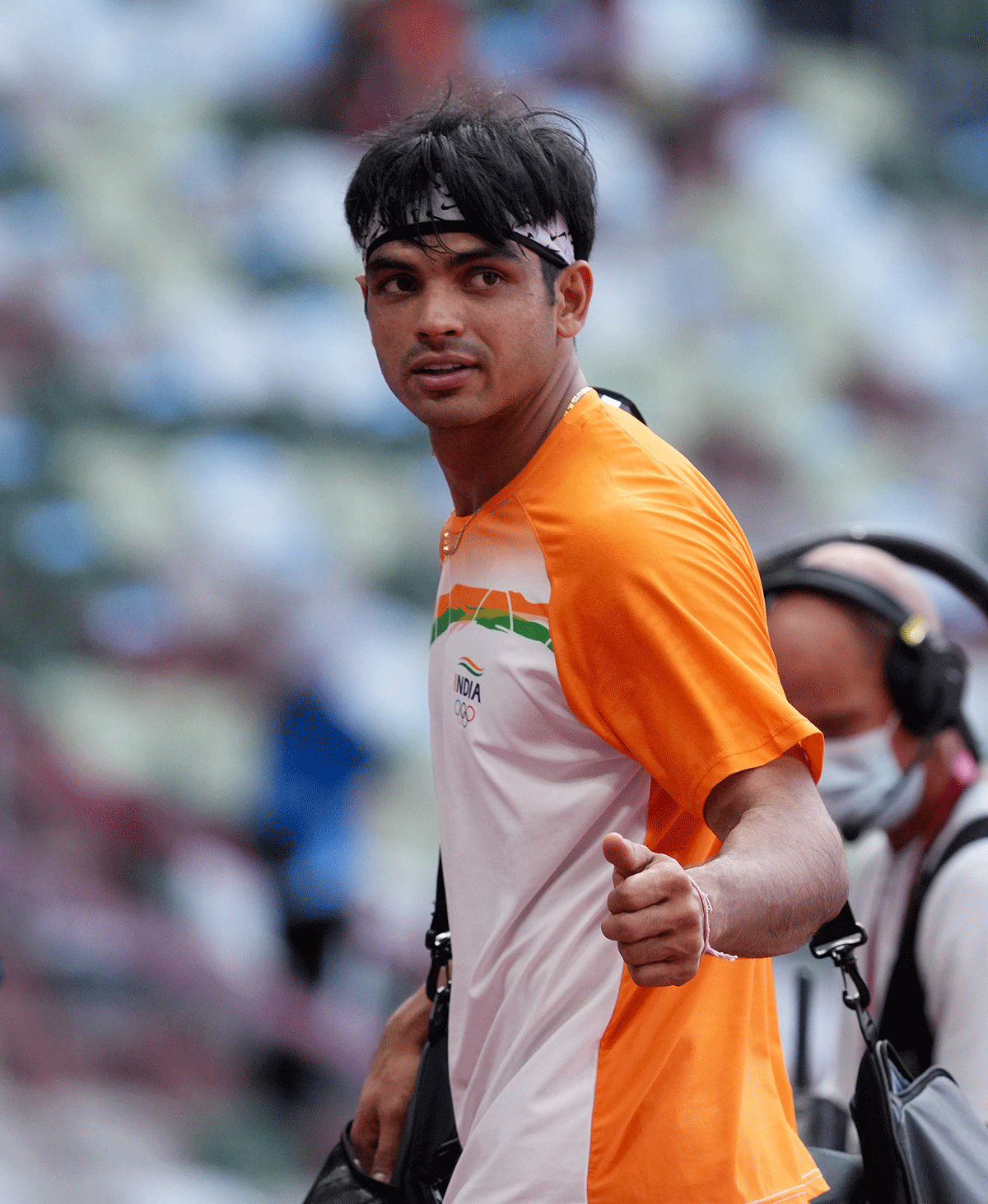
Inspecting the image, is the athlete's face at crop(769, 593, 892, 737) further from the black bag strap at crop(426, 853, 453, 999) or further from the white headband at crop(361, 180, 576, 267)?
the white headband at crop(361, 180, 576, 267)

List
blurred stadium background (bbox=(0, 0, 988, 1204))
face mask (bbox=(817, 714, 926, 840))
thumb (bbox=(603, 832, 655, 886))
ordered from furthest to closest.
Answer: blurred stadium background (bbox=(0, 0, 988, 1204)), face mask (bbox=(817, 714, 926, 840)), thumb (bbox=(603, 832, 655, 886))

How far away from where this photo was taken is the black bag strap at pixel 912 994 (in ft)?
6.22

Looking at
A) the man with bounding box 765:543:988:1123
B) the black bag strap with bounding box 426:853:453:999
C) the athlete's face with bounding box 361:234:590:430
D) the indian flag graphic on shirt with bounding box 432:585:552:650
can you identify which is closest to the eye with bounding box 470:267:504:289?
the athlete's face with bounding box 361:234:590:430

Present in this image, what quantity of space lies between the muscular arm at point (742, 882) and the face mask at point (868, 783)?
93cm

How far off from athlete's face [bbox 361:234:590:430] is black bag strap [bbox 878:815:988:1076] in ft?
3.17

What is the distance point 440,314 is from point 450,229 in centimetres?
8

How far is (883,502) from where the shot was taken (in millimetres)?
5527

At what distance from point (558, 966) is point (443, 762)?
8.5 inches

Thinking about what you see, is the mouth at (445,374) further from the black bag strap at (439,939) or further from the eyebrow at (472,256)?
the black bag strap at (439,939)

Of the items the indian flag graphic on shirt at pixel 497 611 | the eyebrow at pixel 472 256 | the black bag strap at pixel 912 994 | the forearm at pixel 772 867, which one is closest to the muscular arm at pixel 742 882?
the forearm at pixel 772 867

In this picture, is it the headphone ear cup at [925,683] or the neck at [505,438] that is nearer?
the neck at [505,438]

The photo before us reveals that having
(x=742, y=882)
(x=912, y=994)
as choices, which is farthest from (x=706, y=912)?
(x=912, y=994)

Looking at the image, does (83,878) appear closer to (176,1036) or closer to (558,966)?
(176,1036)

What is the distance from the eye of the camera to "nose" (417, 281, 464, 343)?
1.24 meters
